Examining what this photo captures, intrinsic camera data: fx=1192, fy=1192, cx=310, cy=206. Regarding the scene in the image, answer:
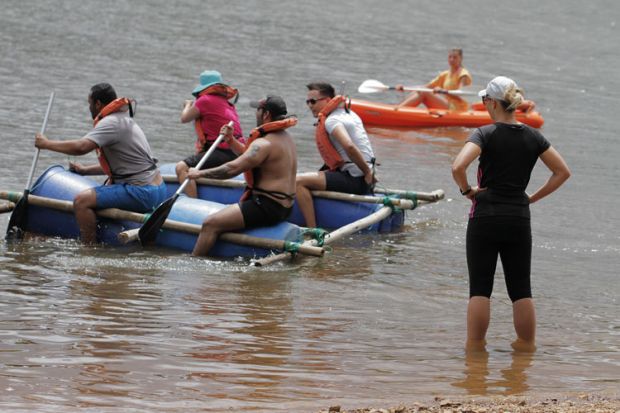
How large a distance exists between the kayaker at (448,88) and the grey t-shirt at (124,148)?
870 centimetres

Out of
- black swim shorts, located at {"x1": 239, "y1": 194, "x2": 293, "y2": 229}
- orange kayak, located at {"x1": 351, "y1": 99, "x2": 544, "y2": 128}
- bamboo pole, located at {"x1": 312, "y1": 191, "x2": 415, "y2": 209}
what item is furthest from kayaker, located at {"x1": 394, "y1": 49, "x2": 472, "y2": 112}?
black swim shorts, located at {"x1": 239, "y1": 194, "x2": 293, "y2": 229}

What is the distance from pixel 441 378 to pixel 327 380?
62 cm

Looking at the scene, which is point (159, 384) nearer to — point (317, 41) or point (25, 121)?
point (25, 121)

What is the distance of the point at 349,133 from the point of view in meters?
10.7

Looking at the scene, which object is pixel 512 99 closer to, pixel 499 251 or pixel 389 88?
pixel 499 251

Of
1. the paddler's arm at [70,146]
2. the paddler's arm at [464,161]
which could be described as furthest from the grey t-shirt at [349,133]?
the paddler's arm at [464,161]

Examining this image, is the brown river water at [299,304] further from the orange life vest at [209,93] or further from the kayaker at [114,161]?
the orange life vest at [209,93]

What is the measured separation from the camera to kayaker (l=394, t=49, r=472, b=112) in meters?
18.3

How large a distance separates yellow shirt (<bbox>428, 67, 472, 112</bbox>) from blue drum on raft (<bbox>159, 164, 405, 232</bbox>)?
7.76 metres

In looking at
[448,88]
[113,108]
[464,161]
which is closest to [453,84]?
[448,88]

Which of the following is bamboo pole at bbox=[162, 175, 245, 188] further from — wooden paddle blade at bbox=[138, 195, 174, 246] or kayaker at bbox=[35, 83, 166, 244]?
wooden paddle blade at bbox=[138, 195, 174, 246]

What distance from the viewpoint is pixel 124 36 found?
25.8m

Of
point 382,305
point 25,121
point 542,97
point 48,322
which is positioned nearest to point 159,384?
point 48,322

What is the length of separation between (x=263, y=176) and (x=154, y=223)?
929mm
